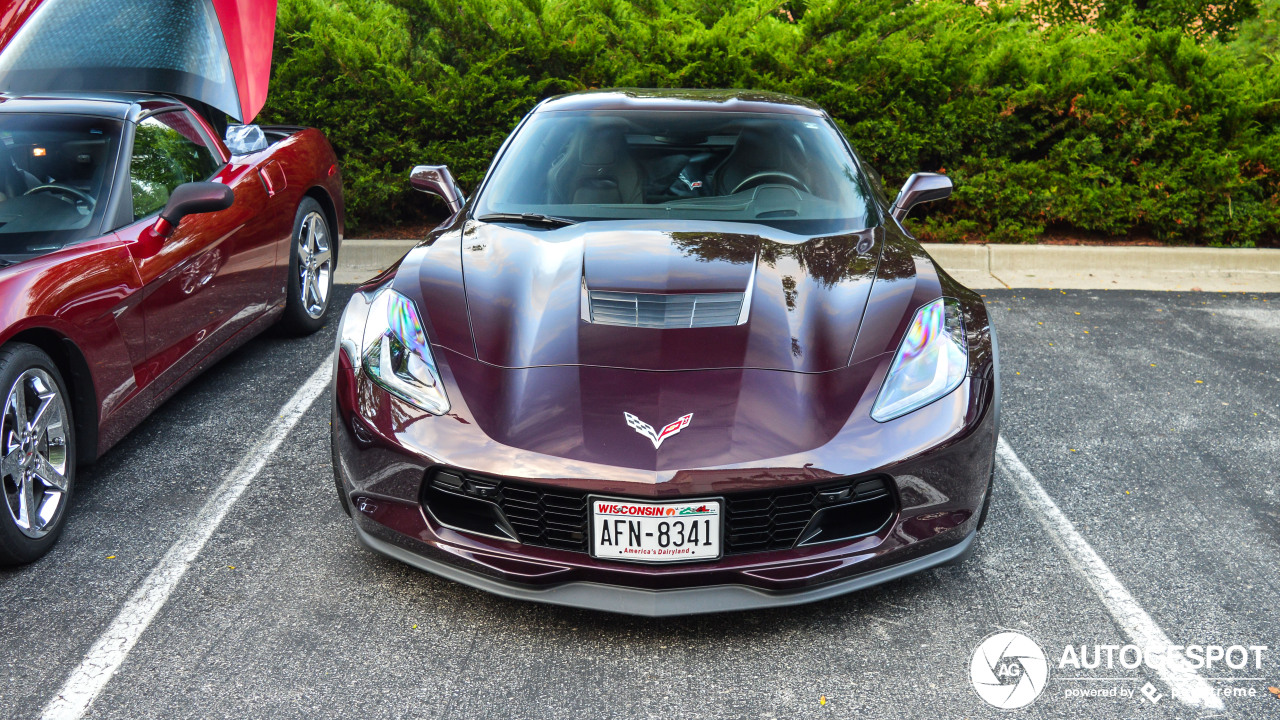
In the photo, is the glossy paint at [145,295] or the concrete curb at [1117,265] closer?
the glossy paint at [145,295]

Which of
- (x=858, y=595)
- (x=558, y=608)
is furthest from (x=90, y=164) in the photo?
(x=858, y=595)

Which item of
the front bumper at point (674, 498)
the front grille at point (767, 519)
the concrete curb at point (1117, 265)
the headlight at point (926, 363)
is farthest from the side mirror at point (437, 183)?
the concrete curb at point (1117, 265)

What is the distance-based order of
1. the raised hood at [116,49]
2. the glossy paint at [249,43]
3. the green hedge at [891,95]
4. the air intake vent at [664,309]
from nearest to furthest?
1. the air intake vent at [664,309]
2. the raised hood at [116,49]
3. the glossy paint at [249,43]
4. the green hedge at [891,95]

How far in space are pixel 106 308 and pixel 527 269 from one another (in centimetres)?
152

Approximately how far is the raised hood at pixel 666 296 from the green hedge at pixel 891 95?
4.06 m

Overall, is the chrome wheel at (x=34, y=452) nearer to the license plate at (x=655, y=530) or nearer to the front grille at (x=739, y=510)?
the front grille at (x=739, y=510)

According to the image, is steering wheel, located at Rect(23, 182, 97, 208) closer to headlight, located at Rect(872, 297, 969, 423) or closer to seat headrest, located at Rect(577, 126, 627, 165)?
seat headrest, located at Rect(577, 126, 627, 165)

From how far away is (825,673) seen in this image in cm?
252

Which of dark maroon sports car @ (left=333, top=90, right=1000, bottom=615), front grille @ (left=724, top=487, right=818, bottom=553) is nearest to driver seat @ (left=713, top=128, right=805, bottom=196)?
dark maroon sports car @ (left=333, top=90, right=1000, bottom=615)

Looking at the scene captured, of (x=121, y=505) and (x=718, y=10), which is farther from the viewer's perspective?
(x=718, y=10)

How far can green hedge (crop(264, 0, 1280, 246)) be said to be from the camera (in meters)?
7.08

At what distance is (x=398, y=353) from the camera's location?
2846mm

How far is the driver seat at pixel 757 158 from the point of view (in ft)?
12.8

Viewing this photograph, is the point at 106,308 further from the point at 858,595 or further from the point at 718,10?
the point at 718,10
